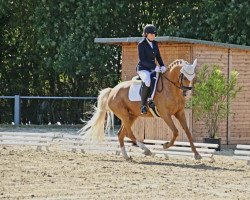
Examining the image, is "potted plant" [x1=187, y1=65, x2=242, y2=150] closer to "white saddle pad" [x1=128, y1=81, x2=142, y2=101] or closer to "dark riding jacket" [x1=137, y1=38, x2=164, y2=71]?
"white saddle pad" [x1=128, y1=81, x2=142, y2=101]

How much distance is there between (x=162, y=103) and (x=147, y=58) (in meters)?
1.00

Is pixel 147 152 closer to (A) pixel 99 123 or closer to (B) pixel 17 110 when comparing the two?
(A) pixel 99 123

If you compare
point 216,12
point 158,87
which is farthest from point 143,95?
point 216,12

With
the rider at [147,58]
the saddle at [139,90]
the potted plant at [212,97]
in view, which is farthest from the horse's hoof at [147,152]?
the potted plant at [212,97]

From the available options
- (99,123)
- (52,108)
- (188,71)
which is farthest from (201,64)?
(52,108)

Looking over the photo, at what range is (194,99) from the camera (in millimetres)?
19453

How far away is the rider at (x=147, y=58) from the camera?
1557cm

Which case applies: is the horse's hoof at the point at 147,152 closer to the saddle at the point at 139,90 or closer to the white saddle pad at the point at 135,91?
the saddle at the point at 139,90

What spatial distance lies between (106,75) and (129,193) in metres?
20.4

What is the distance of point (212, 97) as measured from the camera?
19.3 m

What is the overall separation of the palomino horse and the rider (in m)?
0.23

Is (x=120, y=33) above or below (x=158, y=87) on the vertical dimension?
above

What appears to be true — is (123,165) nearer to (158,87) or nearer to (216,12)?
(158,87)

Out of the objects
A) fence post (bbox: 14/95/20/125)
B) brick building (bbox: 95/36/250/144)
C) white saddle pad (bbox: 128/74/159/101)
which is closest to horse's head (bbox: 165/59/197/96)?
white saddle pad (bbox: 128/74/159/101)
